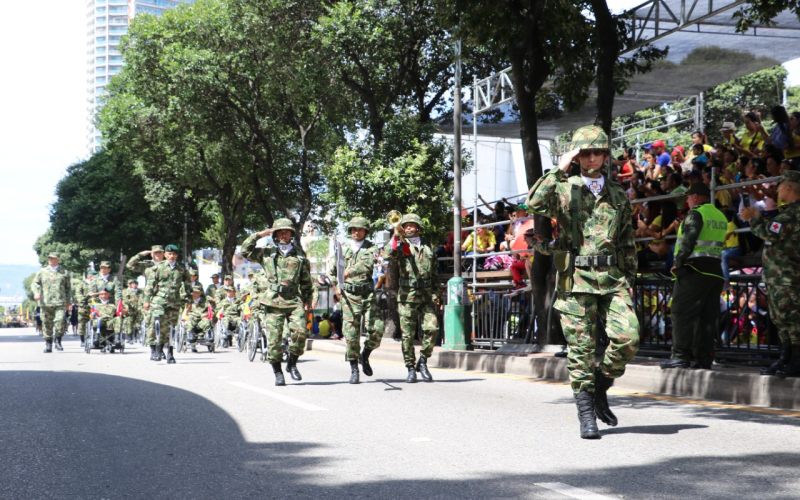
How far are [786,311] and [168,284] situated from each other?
11322mm

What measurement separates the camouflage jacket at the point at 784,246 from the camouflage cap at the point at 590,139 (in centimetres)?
365

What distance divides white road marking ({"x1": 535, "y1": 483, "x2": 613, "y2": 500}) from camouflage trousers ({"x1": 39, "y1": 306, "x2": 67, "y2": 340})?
17918 mm

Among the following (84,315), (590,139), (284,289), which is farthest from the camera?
(84,315)

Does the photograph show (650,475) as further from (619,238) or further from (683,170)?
(683,170)

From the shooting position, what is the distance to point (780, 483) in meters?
4.88

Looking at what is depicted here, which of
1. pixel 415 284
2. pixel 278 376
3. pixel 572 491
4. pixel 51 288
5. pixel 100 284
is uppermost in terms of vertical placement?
pixel 100 284

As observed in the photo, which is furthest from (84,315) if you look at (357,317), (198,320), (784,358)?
(784,358)

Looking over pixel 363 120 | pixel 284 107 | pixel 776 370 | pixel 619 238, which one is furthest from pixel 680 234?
pixel 284 107

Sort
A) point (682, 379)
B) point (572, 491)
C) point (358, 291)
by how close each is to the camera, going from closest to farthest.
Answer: point (572, 491)
point (682, 379)
point (358, 291)

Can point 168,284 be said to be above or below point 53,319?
above

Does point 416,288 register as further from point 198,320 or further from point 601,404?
point 198,320

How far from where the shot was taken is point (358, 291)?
36.3ft

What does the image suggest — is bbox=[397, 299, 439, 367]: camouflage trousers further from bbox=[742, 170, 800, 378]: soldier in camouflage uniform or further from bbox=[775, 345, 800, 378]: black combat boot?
bbox=[775, 345, 800, 378]: black combat boot

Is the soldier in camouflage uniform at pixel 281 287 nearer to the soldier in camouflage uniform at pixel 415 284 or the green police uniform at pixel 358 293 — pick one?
the green police uniform at pixel 358 293
